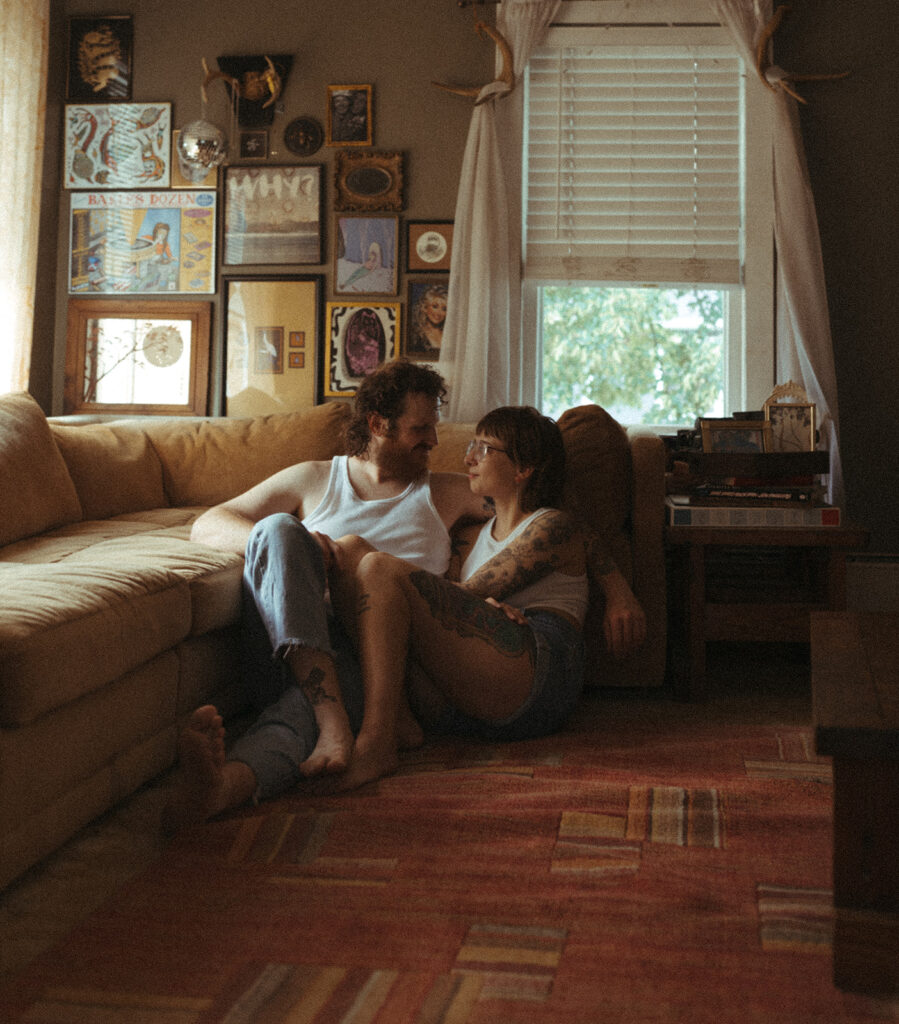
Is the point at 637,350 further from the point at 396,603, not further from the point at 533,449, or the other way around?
the point at 396,603

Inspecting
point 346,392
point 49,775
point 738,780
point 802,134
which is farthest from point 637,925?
point 802,134

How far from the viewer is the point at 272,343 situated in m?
3.52

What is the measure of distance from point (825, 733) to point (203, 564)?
129cm

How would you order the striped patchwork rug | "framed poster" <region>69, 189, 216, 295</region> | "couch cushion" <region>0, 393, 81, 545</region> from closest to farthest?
the striped patchwork rug
"couch cushion" <region>0, 393, 81, 545</region>
"framed poster" <region>69, 189, 216, 295</region>

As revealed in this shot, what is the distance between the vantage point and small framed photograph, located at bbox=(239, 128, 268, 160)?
3.51 meters

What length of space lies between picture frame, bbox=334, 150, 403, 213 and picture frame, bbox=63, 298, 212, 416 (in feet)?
2.15

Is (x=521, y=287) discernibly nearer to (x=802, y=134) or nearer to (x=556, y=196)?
(x=556, y=196)

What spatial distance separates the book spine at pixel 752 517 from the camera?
96.1 inches

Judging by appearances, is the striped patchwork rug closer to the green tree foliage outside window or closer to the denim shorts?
the denim shorts

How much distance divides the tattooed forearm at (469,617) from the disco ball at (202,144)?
7.19ft

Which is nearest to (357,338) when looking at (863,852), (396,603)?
(396,603)

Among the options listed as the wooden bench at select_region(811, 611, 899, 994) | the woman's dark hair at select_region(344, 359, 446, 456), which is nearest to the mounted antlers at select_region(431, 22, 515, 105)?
the woman's dark hair at select_region(344, 359, 446, 456)

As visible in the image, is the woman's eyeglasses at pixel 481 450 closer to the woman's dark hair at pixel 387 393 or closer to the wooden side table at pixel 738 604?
the woman's dark hair at pixel 387 393

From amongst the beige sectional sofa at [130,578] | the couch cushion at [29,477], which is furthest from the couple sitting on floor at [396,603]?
the couch cushion at [29,477]
